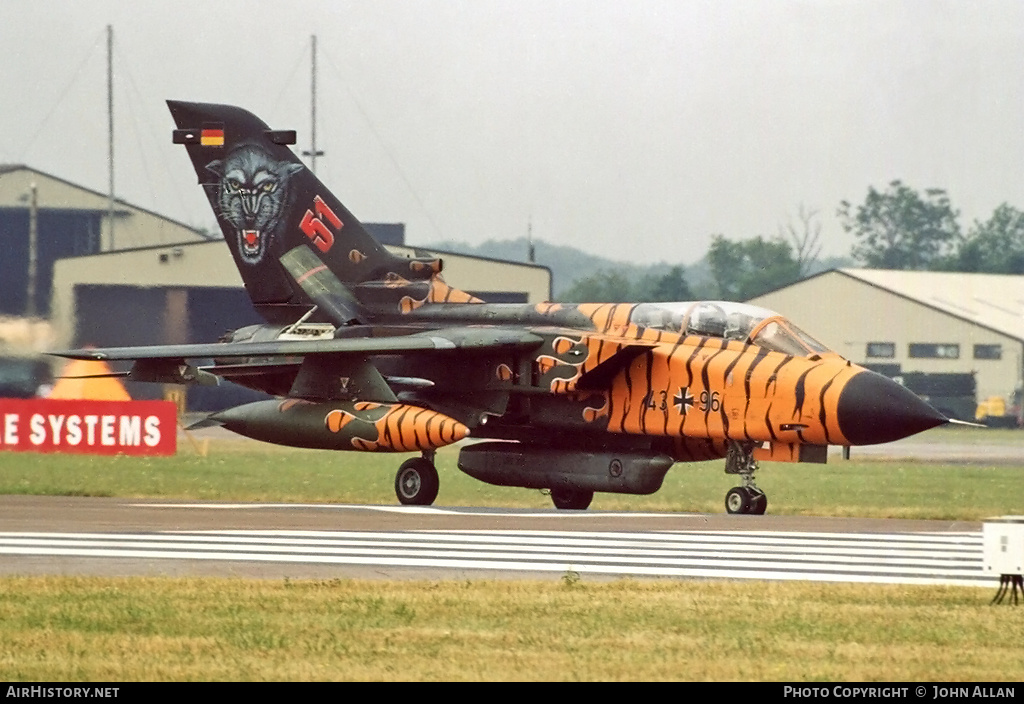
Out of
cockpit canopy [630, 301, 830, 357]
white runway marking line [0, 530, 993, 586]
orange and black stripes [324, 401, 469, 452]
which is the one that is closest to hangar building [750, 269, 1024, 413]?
cockpit canopy [630, 301, 830, 357]

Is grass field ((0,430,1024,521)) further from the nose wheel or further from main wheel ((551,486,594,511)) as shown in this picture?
the nose wheel

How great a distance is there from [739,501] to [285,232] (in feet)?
25.9

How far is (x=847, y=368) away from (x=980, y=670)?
11169 mm

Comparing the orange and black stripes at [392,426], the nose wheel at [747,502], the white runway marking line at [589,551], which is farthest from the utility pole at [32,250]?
the white runway marking line at [589,551]

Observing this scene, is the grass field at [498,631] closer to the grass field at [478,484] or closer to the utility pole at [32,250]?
the grass field at [478,484]

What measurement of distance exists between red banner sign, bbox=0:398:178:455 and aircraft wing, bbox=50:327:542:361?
10.3m

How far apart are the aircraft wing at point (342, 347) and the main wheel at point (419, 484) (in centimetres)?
183

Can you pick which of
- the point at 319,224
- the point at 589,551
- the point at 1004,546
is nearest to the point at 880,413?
the point at 589,551

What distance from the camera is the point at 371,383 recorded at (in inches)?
867

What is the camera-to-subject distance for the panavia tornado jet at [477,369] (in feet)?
66.4

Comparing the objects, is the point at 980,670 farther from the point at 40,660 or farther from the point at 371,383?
the point at 371,383

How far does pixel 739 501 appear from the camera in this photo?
20.9 meters

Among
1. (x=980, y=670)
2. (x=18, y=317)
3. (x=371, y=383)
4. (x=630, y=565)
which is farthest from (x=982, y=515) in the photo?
(x=18, y=317)

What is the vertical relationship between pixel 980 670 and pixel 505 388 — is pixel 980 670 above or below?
below
